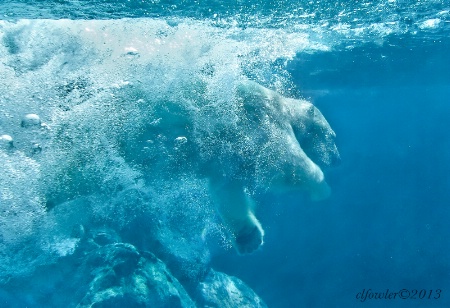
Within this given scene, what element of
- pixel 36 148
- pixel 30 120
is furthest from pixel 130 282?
pixel 30 120

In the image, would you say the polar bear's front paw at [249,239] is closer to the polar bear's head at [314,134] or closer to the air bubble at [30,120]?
the polar bear's head at [314,134]

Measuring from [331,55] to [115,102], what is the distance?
12026 mm

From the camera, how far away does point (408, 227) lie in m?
20.2

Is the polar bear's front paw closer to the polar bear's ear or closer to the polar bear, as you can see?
the polar bear

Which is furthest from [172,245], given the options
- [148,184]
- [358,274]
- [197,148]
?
[358,274]

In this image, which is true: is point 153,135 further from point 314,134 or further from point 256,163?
point 314,134

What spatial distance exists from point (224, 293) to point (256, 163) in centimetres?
517

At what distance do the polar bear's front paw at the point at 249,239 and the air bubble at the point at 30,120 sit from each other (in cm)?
463

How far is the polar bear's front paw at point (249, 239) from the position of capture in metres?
7.14

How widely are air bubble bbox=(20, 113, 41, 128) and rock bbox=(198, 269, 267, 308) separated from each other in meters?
6.79

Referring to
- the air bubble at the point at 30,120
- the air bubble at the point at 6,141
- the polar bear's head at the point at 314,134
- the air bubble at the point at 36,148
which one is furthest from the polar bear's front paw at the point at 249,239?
the air bubble at the point at 6,141

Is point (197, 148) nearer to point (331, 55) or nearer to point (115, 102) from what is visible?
point (115, 102)

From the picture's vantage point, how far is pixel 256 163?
7.66 m

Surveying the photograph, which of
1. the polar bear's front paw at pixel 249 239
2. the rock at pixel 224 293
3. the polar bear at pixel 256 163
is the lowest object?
the rock at pixel 224 293
